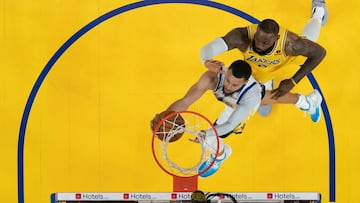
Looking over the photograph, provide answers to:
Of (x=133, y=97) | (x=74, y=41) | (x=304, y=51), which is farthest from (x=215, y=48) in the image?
(x=74, y=41)

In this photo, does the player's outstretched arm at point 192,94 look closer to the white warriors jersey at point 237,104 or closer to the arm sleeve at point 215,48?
the white warriors jersey at point 237,104

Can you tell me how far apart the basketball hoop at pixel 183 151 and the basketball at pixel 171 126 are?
10mm

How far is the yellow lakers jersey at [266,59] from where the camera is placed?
14.9 feet

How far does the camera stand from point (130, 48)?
16.9 ft

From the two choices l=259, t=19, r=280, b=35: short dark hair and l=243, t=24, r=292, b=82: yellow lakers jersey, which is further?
l=243, t=24, r=292, b=82: yellow lakers jersey

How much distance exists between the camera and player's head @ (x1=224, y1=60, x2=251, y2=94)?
4.60 metres

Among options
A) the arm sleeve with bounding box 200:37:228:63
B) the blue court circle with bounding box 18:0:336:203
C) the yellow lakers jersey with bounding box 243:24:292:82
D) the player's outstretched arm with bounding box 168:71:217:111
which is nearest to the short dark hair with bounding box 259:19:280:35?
the yellow lakers jersey with bounding box 243:24:292:82

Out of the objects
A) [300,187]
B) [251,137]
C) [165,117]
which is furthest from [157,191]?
[300,187]

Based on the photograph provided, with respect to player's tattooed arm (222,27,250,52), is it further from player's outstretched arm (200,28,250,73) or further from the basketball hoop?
the basketball hoop

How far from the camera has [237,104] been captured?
471 centimetres

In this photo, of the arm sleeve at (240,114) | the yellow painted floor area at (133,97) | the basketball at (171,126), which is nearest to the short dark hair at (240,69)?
the arm sleeve at (240,114)

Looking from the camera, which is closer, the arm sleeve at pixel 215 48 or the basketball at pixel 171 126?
the arm sleeve at pixel 215 48

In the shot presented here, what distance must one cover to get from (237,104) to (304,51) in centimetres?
83

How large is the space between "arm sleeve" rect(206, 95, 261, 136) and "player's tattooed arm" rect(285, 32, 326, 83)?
53cm
